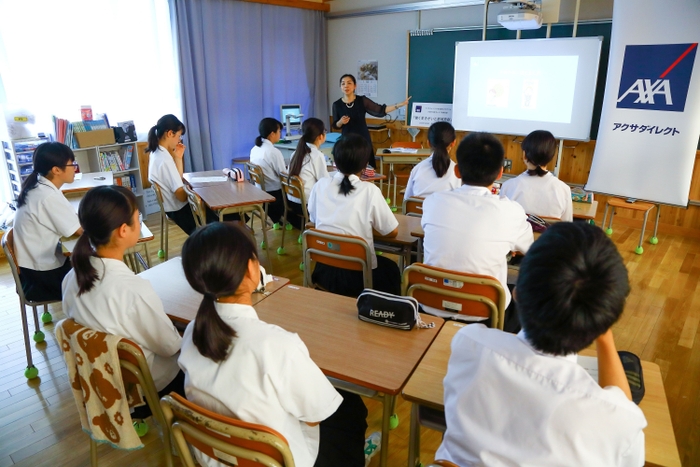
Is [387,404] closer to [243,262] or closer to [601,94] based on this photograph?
[243,262]

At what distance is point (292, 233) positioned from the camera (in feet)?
16.6


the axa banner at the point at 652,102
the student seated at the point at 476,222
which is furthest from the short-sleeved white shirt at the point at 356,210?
the axa banner at the point at 652,102

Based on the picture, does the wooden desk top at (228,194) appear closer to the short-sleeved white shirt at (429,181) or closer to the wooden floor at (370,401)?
the wooden floor at (370,401)

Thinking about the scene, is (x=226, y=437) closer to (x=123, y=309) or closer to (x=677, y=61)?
(x=123, y=309)

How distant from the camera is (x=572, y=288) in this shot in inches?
34.7

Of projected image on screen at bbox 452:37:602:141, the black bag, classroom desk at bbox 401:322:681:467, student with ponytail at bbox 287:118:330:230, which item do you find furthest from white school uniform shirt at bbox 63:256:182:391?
projected image on screen at bbox 452:37:602:141

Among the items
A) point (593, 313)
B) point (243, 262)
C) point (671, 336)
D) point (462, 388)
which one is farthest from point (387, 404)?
point (671, 336)

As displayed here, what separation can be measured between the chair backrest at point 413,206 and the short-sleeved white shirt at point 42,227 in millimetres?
2051

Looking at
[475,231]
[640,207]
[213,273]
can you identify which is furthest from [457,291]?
[640,207]

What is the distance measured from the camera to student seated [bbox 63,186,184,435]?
61.3 inches

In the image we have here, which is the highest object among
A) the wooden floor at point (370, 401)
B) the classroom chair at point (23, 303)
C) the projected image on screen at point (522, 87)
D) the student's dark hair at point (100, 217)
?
the projected image on screen at point (522, 87)

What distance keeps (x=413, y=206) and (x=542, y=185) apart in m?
0.84

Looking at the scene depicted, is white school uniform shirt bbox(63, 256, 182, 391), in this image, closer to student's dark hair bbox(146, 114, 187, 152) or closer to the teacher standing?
student's dark hair bbox(146, 114, 187, 152)

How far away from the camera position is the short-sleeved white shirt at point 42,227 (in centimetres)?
254
